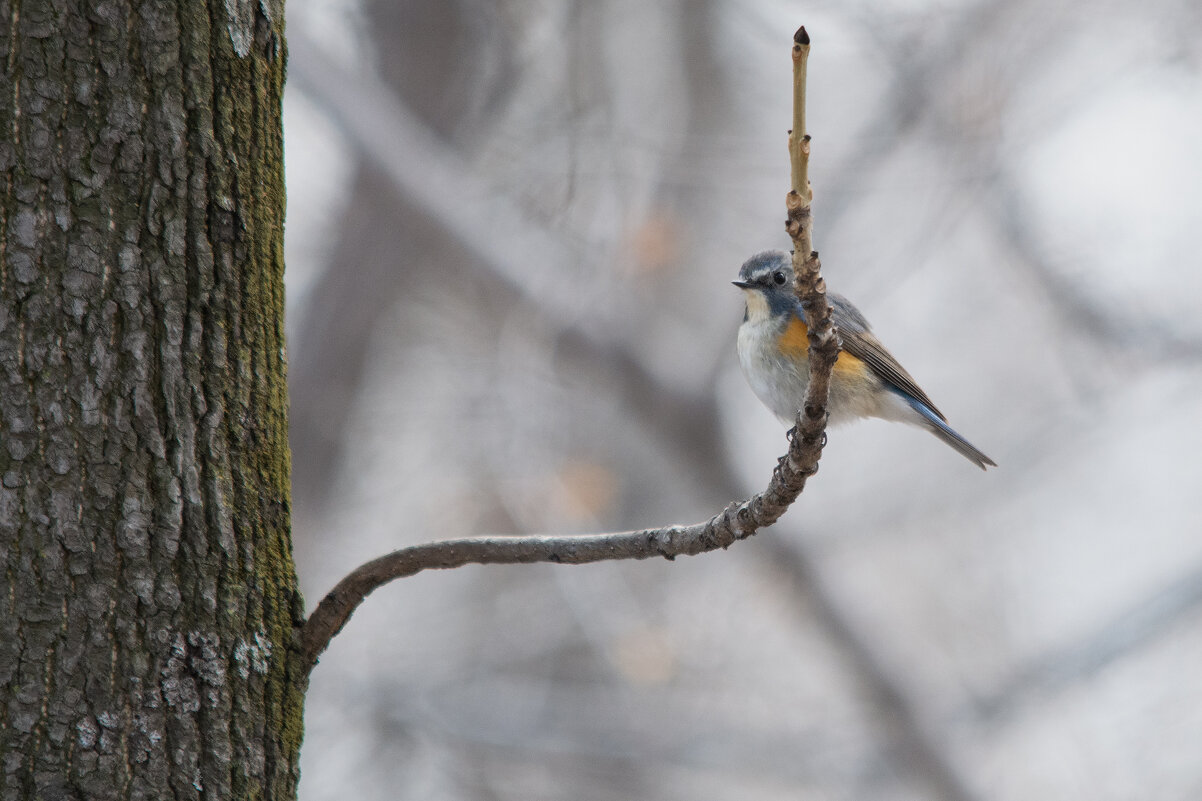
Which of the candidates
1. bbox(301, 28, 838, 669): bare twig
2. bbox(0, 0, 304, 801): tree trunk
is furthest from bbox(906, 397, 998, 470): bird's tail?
bbox(0, 0, 304, 801): tree trunk

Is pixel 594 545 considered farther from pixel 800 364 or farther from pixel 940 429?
pixel 940 429

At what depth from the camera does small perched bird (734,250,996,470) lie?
Answer: 13.5 feet

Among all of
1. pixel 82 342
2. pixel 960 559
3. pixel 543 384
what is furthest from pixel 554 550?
pixel 960 559

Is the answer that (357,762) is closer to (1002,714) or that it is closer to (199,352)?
(1002,714)

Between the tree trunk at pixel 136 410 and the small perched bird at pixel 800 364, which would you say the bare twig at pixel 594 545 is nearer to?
the tree trunk at pixel 136 410

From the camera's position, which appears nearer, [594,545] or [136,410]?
[136,410]

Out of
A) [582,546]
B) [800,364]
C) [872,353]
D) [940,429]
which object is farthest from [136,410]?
[940,429]

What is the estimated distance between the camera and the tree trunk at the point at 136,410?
1.57m

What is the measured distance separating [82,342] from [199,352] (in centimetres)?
17

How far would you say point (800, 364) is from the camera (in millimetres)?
4055

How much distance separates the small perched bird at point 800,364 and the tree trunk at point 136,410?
8.62 feet

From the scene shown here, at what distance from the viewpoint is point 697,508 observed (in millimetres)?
7438

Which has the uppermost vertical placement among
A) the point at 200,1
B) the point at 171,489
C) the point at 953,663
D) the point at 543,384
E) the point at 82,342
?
the point at 543,384

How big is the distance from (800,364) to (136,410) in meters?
2.81
